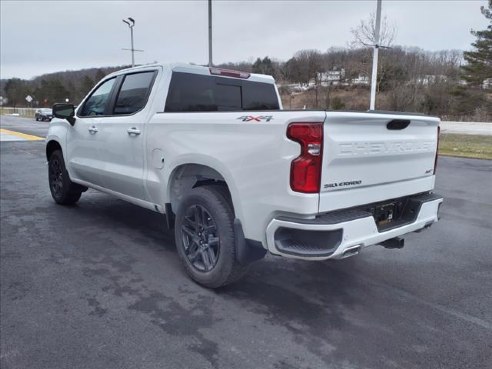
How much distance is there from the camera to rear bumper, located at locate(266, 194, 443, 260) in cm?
276

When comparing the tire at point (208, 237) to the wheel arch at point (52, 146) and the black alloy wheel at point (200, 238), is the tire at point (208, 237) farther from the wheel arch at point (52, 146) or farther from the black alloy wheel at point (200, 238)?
the wheel arch at point (52, 146)

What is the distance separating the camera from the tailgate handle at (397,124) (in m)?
3.21

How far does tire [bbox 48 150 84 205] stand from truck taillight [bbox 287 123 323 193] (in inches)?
176

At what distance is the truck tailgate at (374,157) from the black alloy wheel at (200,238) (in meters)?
1.11

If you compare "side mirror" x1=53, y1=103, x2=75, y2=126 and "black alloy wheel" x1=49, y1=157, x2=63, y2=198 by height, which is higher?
"side mirror" x1=53, y1=103, x2=75, y2=126

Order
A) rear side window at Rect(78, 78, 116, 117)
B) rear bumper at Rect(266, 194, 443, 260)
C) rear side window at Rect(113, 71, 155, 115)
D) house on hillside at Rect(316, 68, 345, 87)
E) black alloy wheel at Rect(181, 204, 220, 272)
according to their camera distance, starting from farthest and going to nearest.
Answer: house on hillside at Rect(316, 68, 345, 87) → rear side window at Rect(78, 78, 116, 117) → rear side window at Rect(113, 71, 155, 115) → black alloy wheel at Rect(181, 204, 220, 272) → rear bumper at Rect(266, 194, 443, 260)

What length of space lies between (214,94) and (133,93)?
89 centimetres

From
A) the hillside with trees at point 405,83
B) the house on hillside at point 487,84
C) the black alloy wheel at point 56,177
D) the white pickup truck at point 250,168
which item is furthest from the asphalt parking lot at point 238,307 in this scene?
the house on hillside at point 487,84

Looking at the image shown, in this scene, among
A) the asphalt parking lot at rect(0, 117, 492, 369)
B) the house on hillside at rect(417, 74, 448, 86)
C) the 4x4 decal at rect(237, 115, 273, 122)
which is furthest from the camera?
the house on hillside at rect(417, 74, 448, 86)

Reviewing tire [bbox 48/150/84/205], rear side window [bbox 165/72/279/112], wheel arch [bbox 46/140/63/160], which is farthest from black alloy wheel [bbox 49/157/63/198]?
rear side window [bbox 165/72/279/112]

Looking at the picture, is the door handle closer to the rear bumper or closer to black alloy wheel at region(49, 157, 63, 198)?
the rear bumper

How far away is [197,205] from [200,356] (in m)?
1.33

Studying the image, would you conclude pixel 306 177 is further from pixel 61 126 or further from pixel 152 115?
pixel 61 126

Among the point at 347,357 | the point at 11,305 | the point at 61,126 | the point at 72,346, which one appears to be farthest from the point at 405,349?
the point at 61,126
